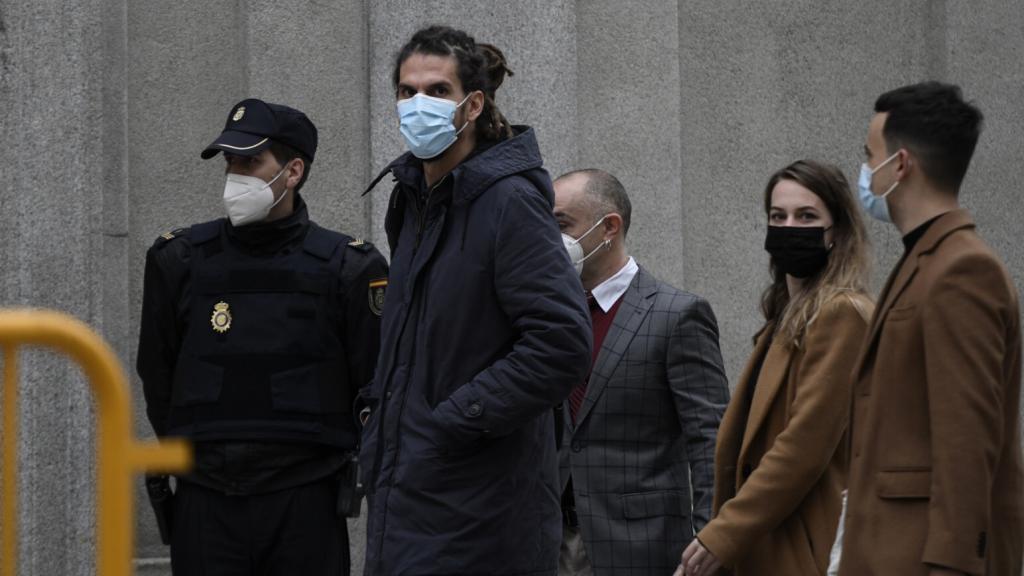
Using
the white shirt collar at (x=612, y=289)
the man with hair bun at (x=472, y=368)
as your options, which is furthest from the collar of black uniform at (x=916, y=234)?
the white shirt collar at (x=612, y=289)

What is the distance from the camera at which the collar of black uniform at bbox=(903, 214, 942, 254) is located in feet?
11.9

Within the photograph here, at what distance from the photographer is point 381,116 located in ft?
23.9

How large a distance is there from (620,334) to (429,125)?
1065 mm

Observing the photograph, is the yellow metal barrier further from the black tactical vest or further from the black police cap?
the black police cap

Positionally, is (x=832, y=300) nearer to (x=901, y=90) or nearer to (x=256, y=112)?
(x=901, y=90)

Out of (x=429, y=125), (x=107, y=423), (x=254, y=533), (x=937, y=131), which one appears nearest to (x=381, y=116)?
(x=254, y=533)

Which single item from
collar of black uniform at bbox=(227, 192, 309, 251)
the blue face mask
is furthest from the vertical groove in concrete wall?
the blue face mask

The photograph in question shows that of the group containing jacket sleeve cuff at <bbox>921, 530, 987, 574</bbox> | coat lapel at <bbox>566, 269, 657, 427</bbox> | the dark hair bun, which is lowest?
jacket sleeve cuff at <bbox>921, 530, 987, 574</bbox>

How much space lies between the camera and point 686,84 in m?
8.11

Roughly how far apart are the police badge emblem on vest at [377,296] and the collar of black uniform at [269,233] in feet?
1.02

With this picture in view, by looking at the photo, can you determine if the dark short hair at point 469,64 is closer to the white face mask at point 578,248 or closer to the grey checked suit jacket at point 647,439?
the white face mask at point 578,248

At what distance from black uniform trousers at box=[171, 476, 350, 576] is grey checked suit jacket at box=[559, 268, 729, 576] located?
837 mm

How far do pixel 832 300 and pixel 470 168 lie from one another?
1065mm

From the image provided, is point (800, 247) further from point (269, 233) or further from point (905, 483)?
point (269, 233)
